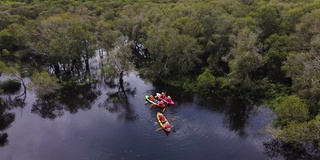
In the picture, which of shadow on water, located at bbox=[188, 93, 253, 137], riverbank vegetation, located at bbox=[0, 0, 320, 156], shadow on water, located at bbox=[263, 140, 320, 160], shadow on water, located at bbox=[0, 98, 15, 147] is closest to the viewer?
shadow on water, located at bbox=[263, 140, 320, 160]

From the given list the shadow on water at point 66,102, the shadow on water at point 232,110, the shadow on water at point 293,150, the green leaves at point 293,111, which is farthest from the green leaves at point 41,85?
the green leaves at point 293,111

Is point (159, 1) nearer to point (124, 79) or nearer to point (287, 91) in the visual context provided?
point (124, 79)

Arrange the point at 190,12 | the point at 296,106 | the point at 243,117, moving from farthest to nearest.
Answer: the point at 190,12, the point at 243,117, the point at 296,106

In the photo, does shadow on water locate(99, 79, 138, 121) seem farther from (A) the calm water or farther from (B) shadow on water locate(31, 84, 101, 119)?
(B) shadow on water locate(31, 84, 101, 119)

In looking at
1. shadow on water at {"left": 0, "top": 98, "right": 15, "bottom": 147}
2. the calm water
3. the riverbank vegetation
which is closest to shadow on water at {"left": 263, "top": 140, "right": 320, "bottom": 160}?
the calm water

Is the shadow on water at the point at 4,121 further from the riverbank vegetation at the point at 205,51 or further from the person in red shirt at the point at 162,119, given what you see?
the person in red shirt at the point at 162,119

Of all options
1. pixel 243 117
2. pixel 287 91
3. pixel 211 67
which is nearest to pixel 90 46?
pixel 211 67
